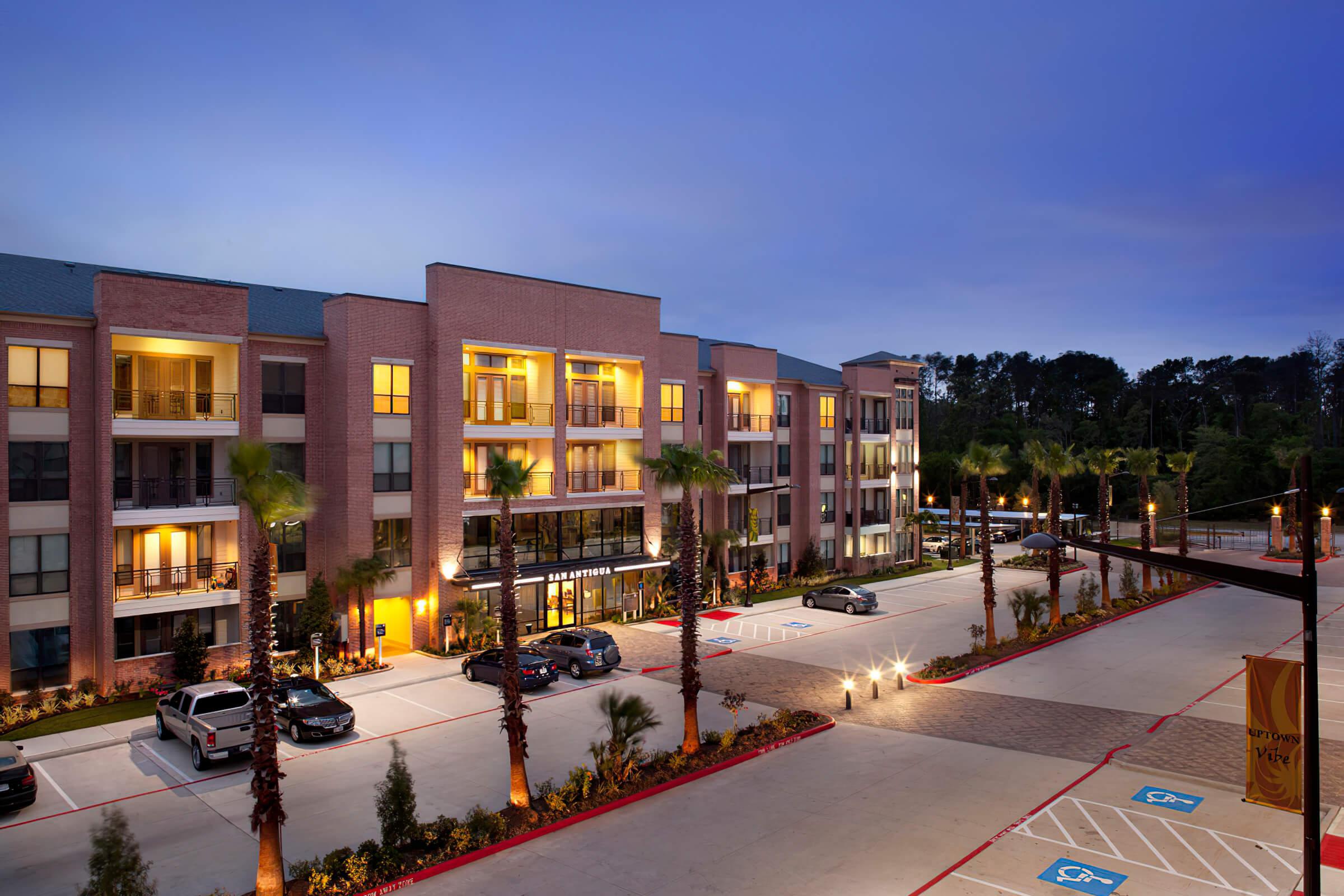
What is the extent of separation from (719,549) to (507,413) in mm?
14487

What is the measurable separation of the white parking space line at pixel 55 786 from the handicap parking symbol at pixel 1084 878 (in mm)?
19704

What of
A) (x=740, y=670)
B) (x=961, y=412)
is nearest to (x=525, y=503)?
(x=740, y=670)

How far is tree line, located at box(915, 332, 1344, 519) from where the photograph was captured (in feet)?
302

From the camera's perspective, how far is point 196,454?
97.7 feet

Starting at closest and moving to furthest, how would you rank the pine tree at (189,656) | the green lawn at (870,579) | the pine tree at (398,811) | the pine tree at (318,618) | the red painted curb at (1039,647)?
1. the pine tree at (398,811)
2. the pine tree at (189,656)
3. the red painted curb at (1039,647)
4. the pine tree at (318,618)
5. the green lawn at (870,579)

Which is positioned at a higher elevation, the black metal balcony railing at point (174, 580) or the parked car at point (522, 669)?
the black metal balcony railing at point (174, 580)

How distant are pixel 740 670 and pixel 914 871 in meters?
15.6

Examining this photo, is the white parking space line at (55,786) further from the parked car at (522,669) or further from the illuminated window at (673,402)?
the illuminated window at (673,402)

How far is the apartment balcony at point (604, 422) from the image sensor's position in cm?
3778

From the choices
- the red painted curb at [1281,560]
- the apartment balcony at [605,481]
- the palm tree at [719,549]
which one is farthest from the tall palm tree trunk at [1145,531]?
the apartment balcony at [605,481]

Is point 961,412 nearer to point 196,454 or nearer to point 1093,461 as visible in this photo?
point 1093,461

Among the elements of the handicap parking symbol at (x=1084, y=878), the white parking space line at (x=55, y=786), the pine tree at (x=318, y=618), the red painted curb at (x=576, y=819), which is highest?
the pine tree at (x=318, y=618)

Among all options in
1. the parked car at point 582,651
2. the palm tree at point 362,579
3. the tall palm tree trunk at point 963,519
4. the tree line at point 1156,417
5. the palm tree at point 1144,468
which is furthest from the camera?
the tree line at point 1156,417

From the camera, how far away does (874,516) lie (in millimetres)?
55719
